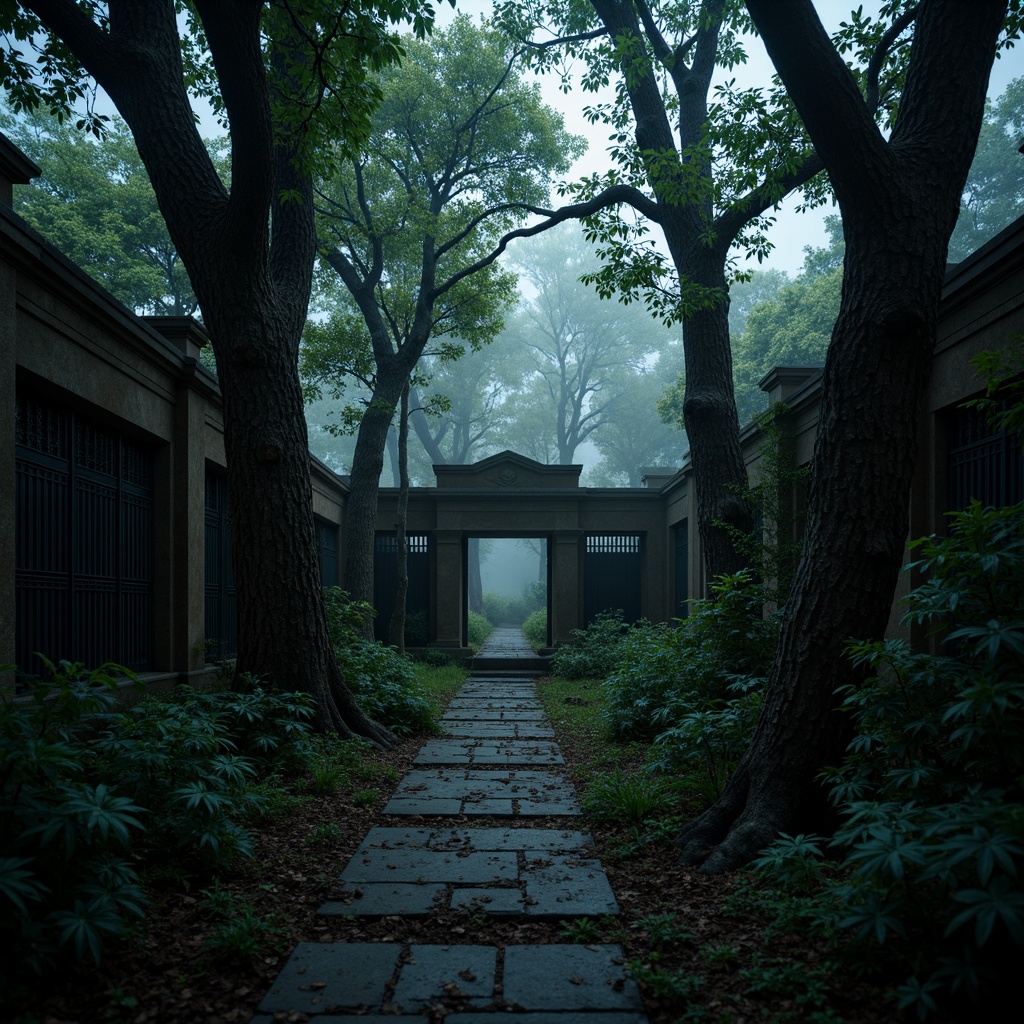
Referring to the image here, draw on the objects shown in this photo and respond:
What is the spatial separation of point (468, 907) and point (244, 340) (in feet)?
14.5

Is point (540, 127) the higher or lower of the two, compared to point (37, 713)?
higher

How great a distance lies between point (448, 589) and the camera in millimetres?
16891

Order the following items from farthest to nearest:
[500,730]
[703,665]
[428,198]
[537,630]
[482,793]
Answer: [537,630] → [428,198] → [500,730] → [703,665] → [482,793]

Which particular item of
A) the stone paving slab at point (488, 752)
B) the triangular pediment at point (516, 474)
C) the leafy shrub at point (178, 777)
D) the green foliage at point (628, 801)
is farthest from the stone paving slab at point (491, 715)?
the triangular pediment at point (516, 474)

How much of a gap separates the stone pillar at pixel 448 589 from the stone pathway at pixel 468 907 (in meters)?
10.1

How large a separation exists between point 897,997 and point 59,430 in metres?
6.64

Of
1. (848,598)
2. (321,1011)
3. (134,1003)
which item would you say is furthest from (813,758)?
(134,1003)

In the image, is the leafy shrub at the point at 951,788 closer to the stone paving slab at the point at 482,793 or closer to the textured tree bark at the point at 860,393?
the textured tree bark at the point at 860,393

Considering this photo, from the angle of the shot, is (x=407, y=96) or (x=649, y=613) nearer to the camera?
(x=407, y=96)

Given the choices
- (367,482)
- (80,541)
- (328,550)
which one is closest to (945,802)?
(80,541)

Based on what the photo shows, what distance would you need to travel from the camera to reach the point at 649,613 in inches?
674

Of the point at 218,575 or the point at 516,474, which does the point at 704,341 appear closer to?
the point at 218,575

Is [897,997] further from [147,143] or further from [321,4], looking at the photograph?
[147,143]

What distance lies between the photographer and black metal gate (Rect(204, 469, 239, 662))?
9641 millimetres
